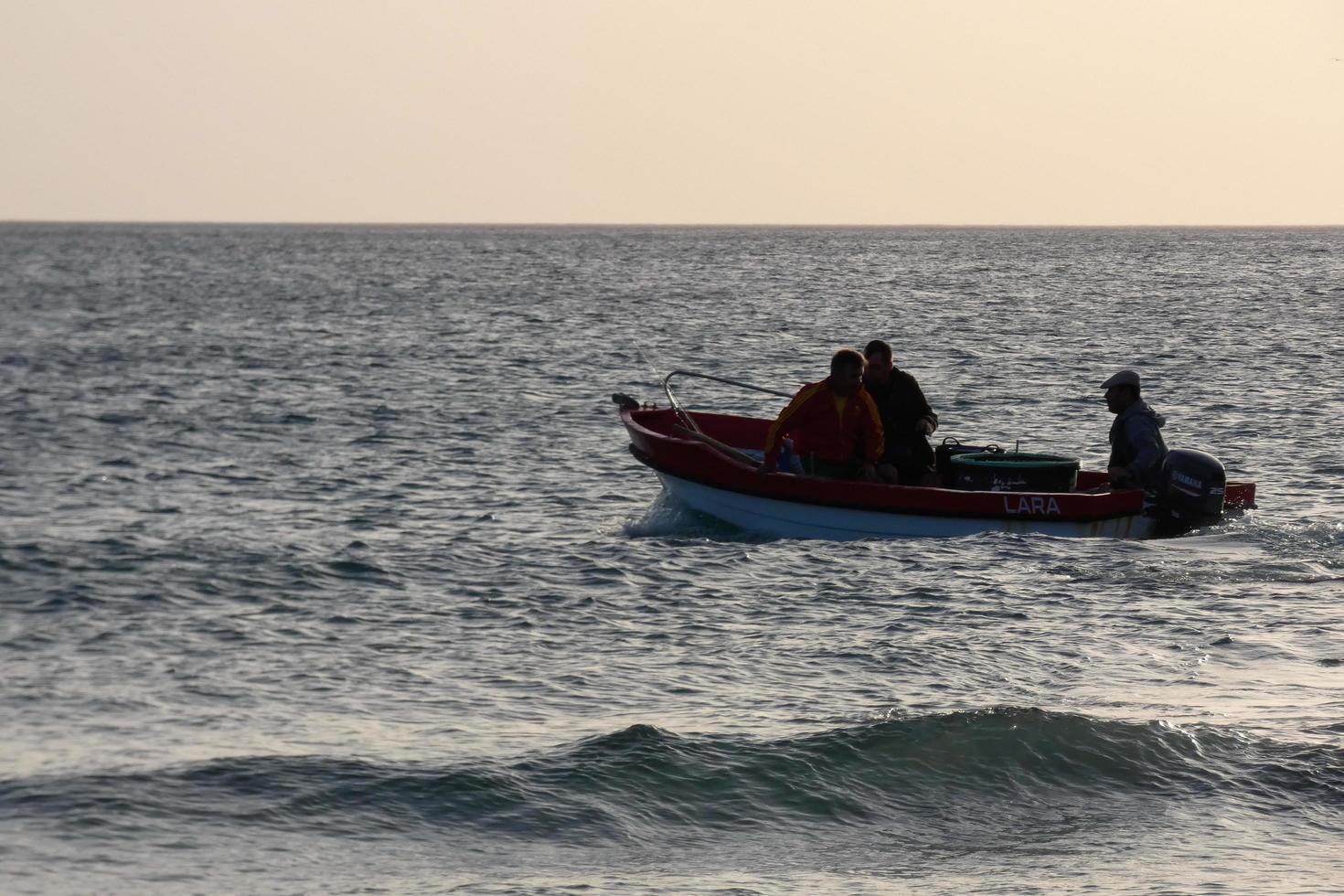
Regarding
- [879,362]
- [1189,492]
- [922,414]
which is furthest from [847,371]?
[1189,492]

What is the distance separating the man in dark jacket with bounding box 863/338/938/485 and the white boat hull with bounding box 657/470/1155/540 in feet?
1.49

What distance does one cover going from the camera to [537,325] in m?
50.9

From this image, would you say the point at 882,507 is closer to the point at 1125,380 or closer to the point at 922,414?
the point at 922,414

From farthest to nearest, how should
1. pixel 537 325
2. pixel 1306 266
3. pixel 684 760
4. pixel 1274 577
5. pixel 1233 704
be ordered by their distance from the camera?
pixel 1306 266, pixel 537 325, pixel 1274 577, pixel 1233 704, pixel 684 760

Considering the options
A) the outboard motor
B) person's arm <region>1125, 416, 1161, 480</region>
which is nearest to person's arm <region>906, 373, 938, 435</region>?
person's arm <region>1125, 416, 1161, 480</region>

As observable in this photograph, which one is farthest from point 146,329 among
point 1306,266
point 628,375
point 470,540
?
point 1306,266

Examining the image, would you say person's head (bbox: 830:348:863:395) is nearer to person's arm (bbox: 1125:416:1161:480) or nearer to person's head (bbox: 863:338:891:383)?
person's head (bbox: 863:338:891:383)

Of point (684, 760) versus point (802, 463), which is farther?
point (802, 463)

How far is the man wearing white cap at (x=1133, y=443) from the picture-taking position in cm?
1426

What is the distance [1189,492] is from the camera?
1441cm

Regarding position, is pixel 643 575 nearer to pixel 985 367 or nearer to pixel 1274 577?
pixel 1274 577

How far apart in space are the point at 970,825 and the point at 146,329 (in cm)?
4120

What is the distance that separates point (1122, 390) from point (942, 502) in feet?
5.75

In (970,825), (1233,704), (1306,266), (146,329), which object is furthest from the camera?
(1306,266)
